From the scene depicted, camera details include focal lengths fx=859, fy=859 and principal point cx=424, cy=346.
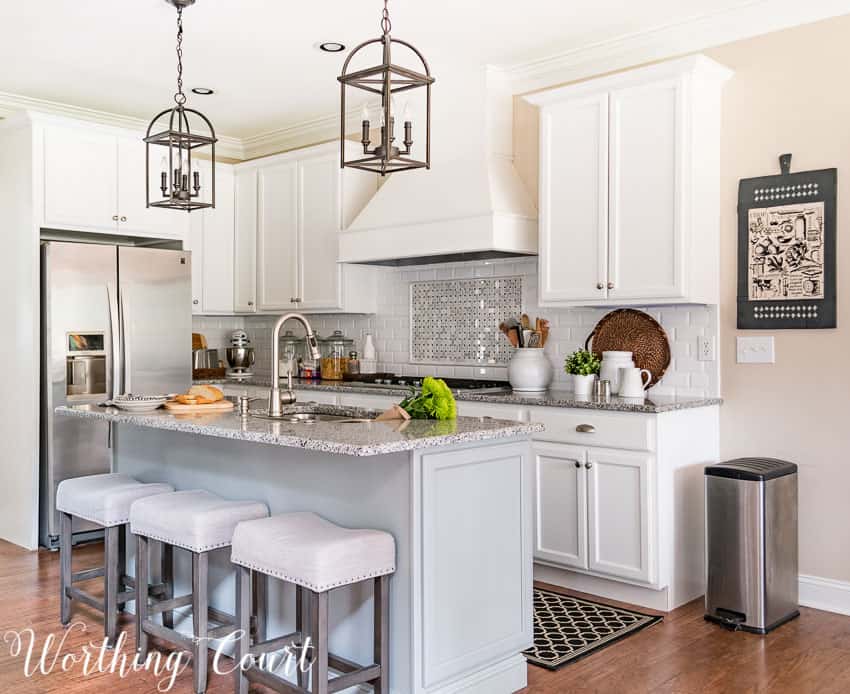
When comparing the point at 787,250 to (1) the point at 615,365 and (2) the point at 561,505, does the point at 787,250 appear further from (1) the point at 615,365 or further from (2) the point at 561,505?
(2) the point at 561,505

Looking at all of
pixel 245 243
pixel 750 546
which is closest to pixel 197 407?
pixel 750 546

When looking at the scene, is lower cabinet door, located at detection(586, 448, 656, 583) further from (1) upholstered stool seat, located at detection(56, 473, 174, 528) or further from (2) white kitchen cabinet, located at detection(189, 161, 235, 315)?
(2) white kitchen cabinet, located at detection(189, 161, 235, 315)

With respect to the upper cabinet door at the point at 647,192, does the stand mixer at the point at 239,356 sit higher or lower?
lower

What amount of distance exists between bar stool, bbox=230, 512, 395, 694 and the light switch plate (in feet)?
7.15

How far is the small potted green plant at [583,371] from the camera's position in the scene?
4262 mm

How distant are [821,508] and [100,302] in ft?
13.2

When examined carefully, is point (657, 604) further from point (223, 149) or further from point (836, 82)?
point (223, 149)

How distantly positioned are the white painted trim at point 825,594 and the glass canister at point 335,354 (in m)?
3.10

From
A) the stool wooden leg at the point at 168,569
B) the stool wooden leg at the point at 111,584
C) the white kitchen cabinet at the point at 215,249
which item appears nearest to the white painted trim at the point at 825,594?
the stool wooden leg at the point at 168,569

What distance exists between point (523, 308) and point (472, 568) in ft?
7.84

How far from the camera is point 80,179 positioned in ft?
16.9

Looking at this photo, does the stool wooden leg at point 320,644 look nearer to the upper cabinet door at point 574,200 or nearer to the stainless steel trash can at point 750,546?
the stainless steel trash can at point 750,546

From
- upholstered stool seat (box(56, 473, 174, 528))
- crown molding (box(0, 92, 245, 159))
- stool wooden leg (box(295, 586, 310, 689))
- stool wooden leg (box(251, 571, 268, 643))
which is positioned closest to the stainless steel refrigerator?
crown molding (box(0, 92, 245, 159))

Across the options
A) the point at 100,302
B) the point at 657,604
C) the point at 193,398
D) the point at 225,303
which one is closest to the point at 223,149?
the point at 225,303
